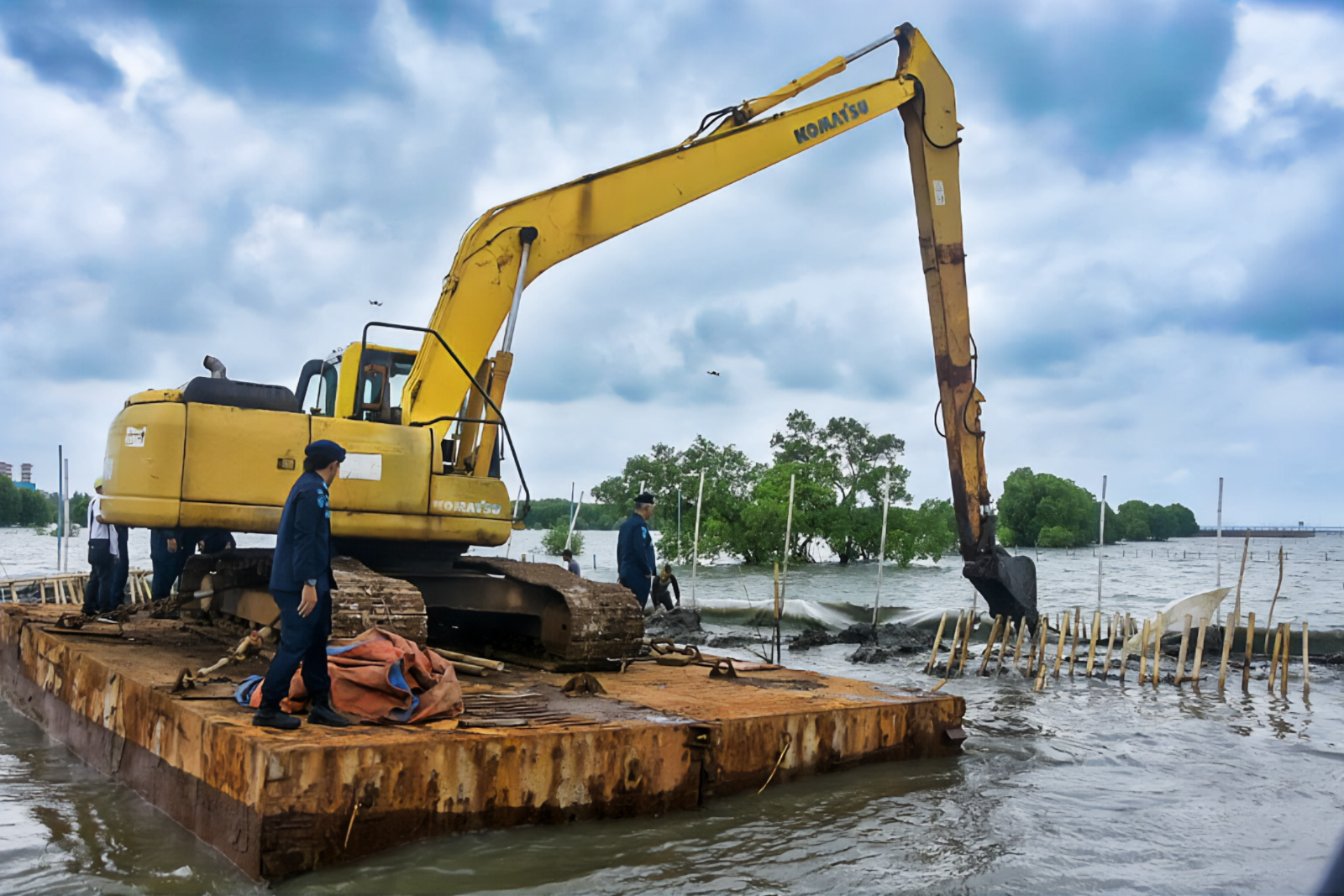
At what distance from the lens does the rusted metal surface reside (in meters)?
4.78

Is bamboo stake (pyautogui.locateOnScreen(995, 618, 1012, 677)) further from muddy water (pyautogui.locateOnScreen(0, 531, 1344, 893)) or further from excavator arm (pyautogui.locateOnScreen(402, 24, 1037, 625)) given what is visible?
muddy water (pyautogui.locateOnScreen(0, 531, 1344, 893))

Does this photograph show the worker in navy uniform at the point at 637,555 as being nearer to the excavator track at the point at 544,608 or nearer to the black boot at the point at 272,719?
the excavator track at the point at 544,608

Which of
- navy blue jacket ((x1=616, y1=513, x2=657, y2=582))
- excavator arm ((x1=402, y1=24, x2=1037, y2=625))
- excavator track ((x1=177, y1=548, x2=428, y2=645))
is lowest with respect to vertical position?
excavator track ((x1=177, y1=548, x2=428, y2=645))

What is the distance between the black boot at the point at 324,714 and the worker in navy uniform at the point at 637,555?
4941 mm

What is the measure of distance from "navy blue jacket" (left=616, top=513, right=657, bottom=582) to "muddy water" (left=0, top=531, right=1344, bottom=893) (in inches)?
139

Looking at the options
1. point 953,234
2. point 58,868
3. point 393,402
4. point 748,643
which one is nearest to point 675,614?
point 748,643

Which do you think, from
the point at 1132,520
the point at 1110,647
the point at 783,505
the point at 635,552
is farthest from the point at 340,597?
the point at 1132,520

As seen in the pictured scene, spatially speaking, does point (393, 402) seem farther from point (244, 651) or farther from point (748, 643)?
point (748, 643)

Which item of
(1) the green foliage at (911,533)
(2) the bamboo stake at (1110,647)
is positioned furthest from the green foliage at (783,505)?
(2) the bamboo stake at (1110,647)

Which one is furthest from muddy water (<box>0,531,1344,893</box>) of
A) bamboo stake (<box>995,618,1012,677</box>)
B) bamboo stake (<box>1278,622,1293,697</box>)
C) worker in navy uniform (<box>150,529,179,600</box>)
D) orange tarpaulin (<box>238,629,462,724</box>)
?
bamboo stake (<box>995,618,1012,677</box>)

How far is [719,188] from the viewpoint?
10.3 m

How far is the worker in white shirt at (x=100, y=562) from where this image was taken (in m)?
11.2

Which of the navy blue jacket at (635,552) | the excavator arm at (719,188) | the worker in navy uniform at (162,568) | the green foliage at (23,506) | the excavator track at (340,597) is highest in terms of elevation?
the excavator arm at (719,188)

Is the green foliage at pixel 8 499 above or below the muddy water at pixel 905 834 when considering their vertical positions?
below
